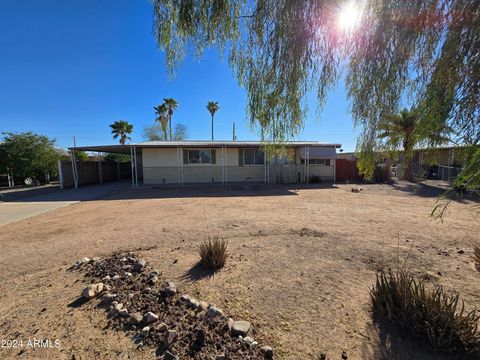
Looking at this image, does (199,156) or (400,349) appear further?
(199,156)

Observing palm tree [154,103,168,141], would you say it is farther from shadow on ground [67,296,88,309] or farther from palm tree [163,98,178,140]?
shadow on ground [67,296,88,309]

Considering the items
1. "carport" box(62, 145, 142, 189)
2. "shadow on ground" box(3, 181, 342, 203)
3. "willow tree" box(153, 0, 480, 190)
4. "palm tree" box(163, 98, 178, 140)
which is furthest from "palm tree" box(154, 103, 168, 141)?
"willow tree" box(153, 0, 480, 190)

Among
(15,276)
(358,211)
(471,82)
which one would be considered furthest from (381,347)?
(358,211)

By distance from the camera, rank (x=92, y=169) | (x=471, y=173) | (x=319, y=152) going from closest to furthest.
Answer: (x=471, y=173) → (x=319, y=152) → (x=92, y=169)

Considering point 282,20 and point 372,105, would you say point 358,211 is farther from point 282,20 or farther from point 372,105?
point 282,20

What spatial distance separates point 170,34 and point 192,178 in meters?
14.0

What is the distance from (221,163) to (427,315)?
15.5 m

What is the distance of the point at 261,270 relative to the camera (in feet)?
11.7

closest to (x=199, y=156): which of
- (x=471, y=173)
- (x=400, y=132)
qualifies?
(x=400, y=132)

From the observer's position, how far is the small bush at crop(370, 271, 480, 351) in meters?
2.01

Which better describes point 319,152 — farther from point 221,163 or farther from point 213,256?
point 213,256

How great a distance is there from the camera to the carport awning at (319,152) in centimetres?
1680

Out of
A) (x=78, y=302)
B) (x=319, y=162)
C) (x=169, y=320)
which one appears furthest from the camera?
(x=319, y=162)

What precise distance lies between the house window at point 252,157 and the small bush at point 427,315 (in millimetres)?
15138
